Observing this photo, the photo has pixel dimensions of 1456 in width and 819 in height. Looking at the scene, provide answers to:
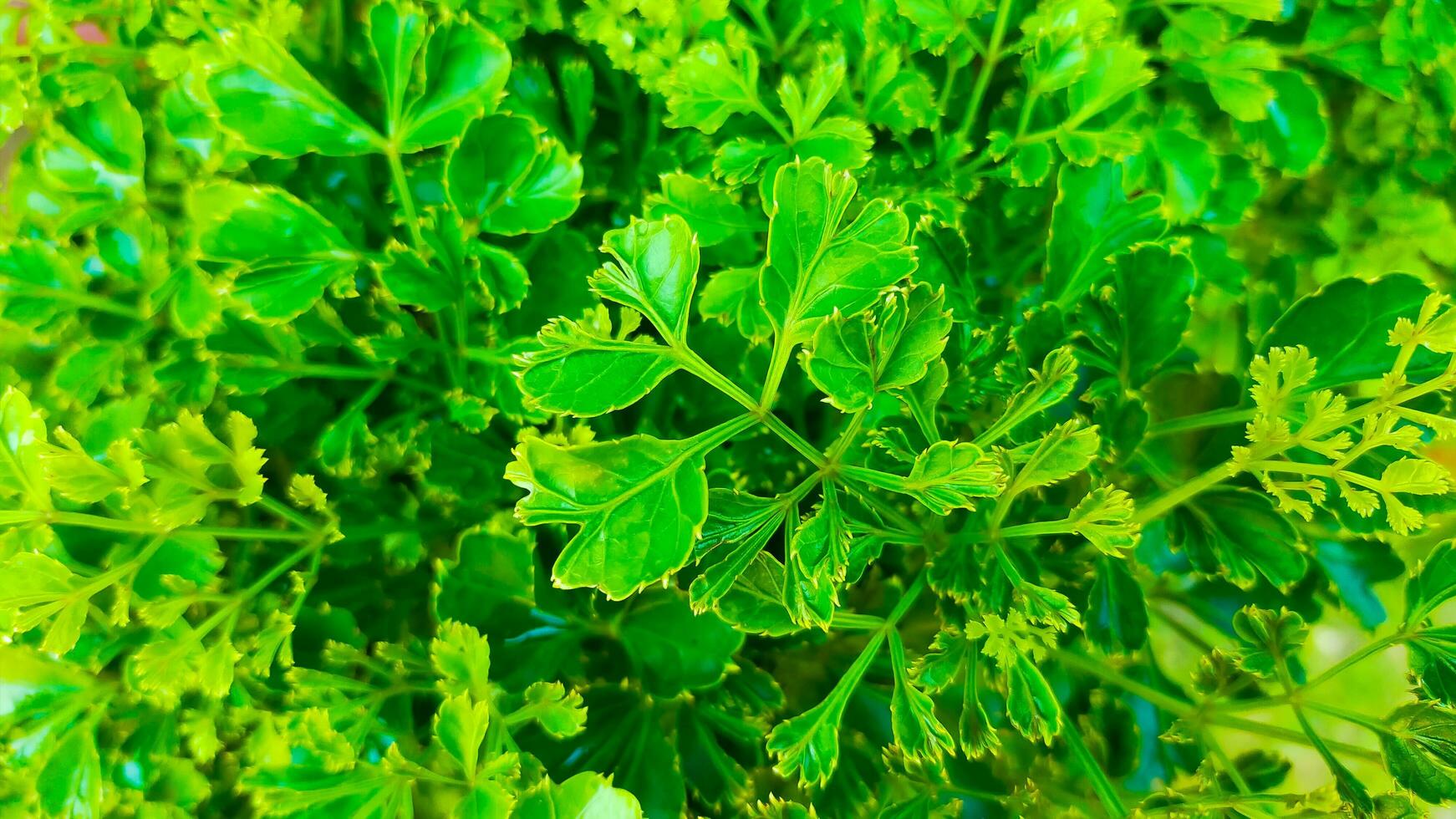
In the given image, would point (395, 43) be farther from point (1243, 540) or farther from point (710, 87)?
point (1243, 540)

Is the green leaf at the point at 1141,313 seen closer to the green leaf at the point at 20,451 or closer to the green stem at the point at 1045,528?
the green stem at the point at 1045,528

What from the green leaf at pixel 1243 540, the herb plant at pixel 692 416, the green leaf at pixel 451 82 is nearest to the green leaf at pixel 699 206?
the herb plant at pixel 692 416

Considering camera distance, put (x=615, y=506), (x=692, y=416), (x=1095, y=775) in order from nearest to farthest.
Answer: (x=615, y=506), (x=1095, y=775), (x=692, y=416)

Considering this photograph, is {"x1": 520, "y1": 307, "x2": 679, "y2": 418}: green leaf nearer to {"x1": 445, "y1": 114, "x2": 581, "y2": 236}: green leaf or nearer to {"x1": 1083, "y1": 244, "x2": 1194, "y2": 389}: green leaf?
{"x1": 445, "y1": 114, "x2": 581, "y2": 236}: green leaf

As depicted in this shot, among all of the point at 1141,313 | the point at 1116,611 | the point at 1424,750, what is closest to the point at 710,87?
the point at 1141,313

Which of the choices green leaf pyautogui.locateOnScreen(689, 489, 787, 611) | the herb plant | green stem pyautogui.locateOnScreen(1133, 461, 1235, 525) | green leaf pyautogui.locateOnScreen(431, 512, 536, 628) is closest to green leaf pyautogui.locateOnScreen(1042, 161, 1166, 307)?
the herb plant
